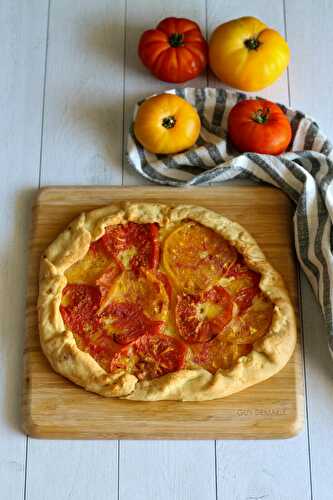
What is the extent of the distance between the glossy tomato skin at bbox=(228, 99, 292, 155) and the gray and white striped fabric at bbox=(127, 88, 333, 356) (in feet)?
0.15

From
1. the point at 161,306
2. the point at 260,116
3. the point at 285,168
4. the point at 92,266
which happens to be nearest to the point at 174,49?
the point at 260,116

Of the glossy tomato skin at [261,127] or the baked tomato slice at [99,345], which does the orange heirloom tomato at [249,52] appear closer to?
the glossy tomato skin at [261,127]

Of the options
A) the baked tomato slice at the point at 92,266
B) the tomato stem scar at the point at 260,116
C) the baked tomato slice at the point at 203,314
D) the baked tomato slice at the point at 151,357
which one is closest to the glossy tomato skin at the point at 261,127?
the tomato stem scar at the point at 260,116

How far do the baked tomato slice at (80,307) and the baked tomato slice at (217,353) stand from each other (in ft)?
1.21

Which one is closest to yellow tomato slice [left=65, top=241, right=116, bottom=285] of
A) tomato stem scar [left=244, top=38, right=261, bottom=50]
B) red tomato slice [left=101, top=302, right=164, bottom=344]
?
red tomato slice [left=101, top=302, right=164, bottom=344]

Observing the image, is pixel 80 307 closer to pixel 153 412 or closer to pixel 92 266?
pixel 92 266

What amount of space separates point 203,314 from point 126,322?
272 millimetres

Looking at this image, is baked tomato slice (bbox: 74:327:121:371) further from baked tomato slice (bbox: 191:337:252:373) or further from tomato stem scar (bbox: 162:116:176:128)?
tomato stem scar (bbox: 162:116:176:128)

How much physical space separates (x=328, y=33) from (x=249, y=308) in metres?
1.32

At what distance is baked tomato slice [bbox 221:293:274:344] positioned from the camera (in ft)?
7.33

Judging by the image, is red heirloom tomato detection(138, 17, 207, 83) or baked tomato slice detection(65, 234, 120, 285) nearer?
baked tomato slice detection(65, 234, 120, 285)

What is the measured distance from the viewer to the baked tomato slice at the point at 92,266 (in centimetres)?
234

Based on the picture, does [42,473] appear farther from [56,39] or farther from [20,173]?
[56,39]

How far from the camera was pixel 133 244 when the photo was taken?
239 cm
